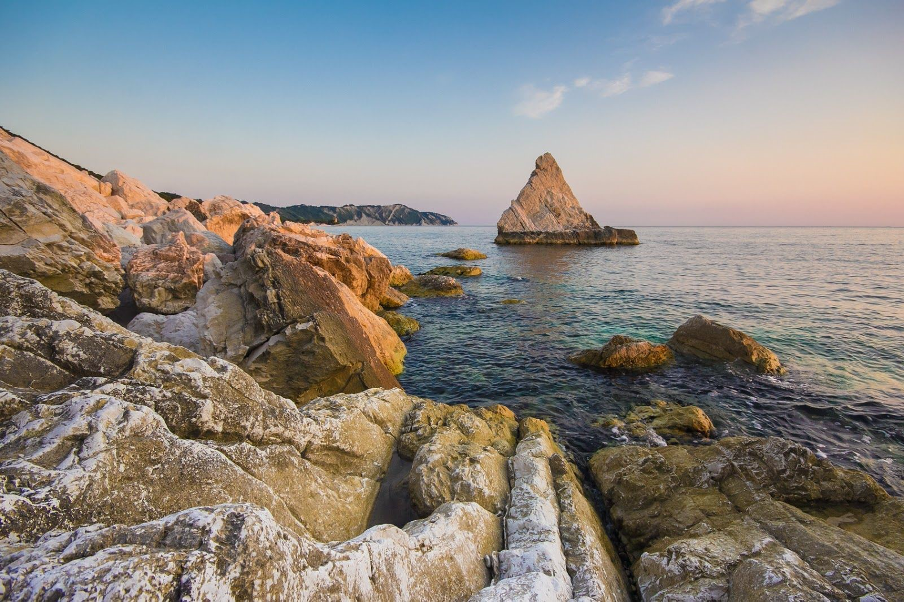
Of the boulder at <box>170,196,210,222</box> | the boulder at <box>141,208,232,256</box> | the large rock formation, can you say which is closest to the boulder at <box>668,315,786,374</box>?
the boulder at <box>141,208,232,256</box>

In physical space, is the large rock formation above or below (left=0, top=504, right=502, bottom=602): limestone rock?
above

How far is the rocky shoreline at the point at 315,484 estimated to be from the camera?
11.5 ft

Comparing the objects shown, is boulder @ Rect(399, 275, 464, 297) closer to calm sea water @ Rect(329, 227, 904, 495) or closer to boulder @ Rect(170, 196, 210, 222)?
calm sea water @ Rect(329, 227, 904, 495)

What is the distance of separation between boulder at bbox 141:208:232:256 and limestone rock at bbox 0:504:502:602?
63.0ft

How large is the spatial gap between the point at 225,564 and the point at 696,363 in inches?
769

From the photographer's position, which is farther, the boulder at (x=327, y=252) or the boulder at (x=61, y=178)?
the boulder at (x=61, y=178)

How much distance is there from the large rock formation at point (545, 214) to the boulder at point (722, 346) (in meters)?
91.3

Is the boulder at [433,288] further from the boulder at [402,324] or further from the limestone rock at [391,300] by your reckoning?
the boulder at [402,324]

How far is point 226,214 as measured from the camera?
28.3 m

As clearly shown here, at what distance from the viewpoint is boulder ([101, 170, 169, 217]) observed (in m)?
29.0

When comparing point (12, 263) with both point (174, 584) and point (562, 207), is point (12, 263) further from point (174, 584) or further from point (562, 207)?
point (562, 207)

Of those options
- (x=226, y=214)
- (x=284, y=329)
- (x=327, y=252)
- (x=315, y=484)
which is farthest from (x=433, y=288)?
(x=315, y=484)

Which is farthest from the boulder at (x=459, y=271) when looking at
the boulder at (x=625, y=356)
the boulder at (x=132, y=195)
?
the boulder at (x=625, y=356)

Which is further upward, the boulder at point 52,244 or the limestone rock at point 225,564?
the boulder at point 52,244
